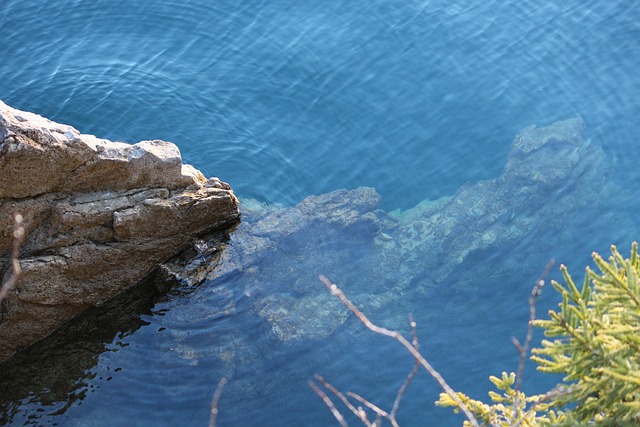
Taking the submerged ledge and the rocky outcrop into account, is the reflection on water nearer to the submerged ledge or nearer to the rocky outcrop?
the submerged ledge

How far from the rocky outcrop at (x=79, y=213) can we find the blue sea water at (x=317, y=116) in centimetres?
90

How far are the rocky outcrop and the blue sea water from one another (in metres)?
0.90

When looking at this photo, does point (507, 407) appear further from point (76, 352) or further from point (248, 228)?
point (76, 352)

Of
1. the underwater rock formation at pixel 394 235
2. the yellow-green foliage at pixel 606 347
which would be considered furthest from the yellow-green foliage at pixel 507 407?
the underwater rock formation at pixel 394 235

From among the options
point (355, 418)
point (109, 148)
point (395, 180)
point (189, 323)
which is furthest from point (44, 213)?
point (395, 180)

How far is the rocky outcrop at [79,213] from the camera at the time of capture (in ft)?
33.6

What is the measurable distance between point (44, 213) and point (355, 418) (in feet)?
18.6

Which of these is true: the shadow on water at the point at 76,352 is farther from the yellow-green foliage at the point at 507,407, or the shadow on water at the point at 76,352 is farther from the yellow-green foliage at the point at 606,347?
the yellow-green foliage at the point at 606,347

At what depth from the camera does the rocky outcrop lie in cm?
1023

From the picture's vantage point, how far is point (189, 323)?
11.3 meters

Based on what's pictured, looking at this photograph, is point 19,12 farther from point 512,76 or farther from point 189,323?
point 512,76

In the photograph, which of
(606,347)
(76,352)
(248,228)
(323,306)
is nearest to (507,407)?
(606,347)

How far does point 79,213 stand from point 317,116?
6070mm

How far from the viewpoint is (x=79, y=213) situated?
1069cm
